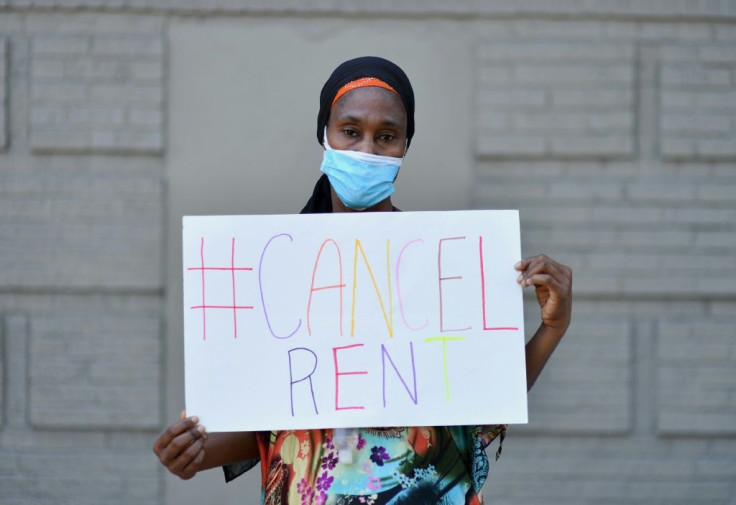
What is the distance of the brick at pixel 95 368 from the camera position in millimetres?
4250

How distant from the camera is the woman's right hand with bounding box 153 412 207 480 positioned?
1.96 metres

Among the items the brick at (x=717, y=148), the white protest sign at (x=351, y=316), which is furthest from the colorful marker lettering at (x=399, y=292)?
the brick at (x=717, y=148)

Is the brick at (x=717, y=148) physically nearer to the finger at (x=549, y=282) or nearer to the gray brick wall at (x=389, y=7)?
the gray brick wall at (x=389, y=7)

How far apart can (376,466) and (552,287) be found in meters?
0.51

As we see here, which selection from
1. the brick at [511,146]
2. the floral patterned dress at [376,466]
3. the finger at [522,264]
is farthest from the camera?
the brick at [511,146]

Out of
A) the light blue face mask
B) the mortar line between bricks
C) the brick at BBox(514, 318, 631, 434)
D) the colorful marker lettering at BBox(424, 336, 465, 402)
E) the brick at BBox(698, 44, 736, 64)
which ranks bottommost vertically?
the brick at BBox(514, 318, 631, 434)

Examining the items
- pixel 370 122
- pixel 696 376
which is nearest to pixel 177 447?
pixel 370 122

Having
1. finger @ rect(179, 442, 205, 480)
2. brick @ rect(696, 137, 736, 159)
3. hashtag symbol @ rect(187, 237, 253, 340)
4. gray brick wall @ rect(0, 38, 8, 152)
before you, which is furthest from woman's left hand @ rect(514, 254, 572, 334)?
gray brick wall @ rect(0, 38, 8, 152)

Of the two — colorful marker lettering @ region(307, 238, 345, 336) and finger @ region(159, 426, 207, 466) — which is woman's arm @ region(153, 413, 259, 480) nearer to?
finger @ region(159, 426, 207, 466)

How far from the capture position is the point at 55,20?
429 cm

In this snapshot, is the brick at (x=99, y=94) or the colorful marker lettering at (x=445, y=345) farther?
the brick at (x=99, y=94)

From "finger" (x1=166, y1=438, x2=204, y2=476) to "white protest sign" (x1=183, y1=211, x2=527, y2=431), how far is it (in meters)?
0.09

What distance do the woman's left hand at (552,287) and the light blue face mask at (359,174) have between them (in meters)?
0.37

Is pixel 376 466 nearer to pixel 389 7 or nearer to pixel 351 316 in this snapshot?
pixel 351 316
